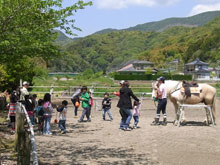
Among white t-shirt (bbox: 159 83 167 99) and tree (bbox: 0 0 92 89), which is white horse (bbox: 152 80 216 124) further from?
tree (bbox: 0 0 92 89)

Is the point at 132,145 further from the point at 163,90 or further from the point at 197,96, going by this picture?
the point at 197,96

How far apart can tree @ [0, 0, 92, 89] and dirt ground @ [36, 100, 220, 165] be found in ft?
8.07

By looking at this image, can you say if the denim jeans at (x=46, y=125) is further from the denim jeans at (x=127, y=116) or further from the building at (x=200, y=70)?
the building at (x=200, y=70)

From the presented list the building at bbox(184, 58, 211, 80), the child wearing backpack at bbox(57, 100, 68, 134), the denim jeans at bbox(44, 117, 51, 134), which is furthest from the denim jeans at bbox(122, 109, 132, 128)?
the building at bbox(184, 58, 211, 80)

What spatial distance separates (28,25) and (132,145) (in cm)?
397

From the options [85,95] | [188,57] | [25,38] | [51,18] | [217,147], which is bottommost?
[217,147]

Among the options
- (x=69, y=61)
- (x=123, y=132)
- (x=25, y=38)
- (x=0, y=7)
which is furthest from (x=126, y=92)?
(x=69, y=61)

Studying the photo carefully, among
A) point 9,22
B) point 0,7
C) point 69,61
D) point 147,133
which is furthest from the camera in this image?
point 69,61

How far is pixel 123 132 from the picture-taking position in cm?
1071

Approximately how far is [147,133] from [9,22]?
5469mm

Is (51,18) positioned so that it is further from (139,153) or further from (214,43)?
(214,43)

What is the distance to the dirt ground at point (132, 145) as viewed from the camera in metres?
7.01

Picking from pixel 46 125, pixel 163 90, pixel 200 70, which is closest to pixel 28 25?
pixel 46 125

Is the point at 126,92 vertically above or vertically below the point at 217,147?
above
